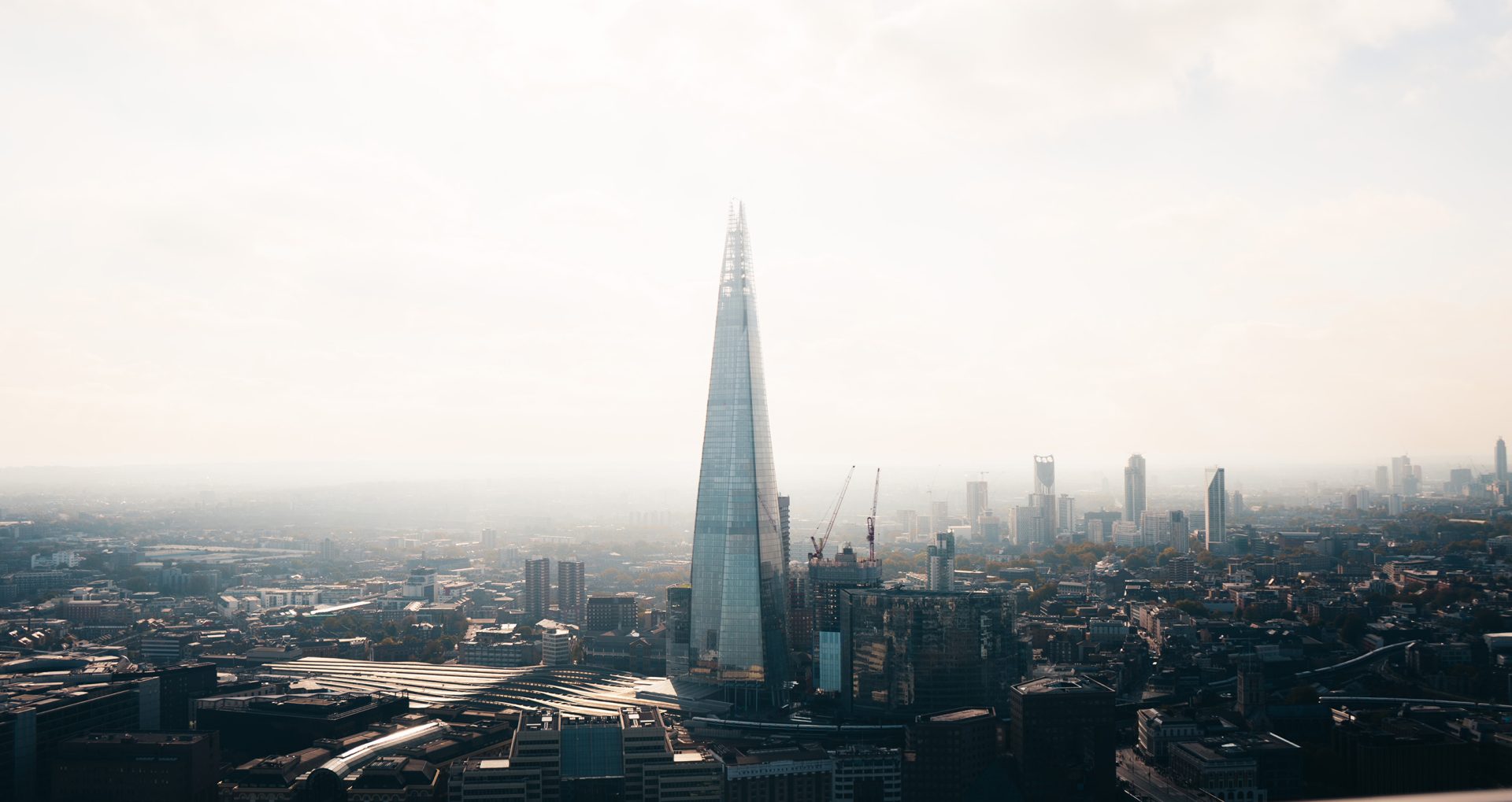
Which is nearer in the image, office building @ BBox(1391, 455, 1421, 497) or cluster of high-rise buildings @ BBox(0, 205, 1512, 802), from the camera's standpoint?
cluster of high-rise buildings @ BBox(0, 205, 1512, 802)

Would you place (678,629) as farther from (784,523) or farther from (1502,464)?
(1502,464)

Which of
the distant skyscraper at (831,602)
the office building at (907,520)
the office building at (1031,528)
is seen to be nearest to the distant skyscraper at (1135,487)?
the office building at (1031,528)

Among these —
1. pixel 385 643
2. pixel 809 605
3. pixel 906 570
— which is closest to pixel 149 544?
pixel 385 643

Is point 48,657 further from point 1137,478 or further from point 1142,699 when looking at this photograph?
point 1137,478

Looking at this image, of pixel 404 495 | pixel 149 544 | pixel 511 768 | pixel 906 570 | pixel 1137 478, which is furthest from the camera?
pixel 404 495

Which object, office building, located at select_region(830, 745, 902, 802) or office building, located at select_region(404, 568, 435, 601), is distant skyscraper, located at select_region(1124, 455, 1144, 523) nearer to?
office building, located at select_region(404, 568, 435, 601)

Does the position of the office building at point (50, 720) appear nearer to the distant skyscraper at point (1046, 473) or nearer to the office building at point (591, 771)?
the office building at point (591, 771)

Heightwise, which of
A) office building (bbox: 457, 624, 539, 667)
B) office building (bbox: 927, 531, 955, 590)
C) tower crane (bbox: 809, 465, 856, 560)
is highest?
tower crane (bbox: 809, 465, 856, 560)

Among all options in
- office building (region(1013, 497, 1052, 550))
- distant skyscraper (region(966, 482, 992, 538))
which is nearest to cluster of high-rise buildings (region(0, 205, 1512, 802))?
office building (region(1013, 497, 1052, 550))
